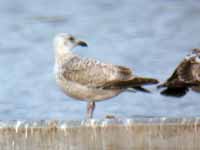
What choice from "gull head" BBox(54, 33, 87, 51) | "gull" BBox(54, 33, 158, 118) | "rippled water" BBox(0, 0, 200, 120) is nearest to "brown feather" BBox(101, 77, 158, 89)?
"gull" BBox(54, 33, 158, 118)

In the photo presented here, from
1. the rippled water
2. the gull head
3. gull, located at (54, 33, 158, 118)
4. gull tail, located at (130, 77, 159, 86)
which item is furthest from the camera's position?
the rippled water

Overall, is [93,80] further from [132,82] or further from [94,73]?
[132,82]

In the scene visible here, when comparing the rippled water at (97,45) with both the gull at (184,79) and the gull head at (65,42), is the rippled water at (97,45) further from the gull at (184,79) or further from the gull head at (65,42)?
the gull at (184,79)

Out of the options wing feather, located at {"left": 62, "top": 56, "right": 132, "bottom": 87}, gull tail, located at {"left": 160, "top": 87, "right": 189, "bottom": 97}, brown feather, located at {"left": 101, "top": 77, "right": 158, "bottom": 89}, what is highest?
wing feather, located at {"left": 62, "top": 56, "right": 132, "bottom": 87}

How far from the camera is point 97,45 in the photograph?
1594 cm

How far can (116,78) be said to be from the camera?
10.5 meters

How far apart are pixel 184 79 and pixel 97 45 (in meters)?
5.66

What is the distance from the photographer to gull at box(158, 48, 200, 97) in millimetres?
10359

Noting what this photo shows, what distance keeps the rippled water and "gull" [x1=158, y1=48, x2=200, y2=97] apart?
0.98 m

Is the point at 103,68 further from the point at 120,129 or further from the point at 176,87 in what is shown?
the point at 120,129

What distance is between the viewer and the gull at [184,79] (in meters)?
10.4

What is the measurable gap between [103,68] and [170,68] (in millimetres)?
3796

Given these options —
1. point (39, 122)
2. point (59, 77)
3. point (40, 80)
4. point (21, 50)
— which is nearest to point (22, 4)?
point (21, 50)

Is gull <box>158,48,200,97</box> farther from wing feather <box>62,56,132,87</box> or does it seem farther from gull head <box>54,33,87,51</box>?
gull head <box>54,33,87,51</box>
